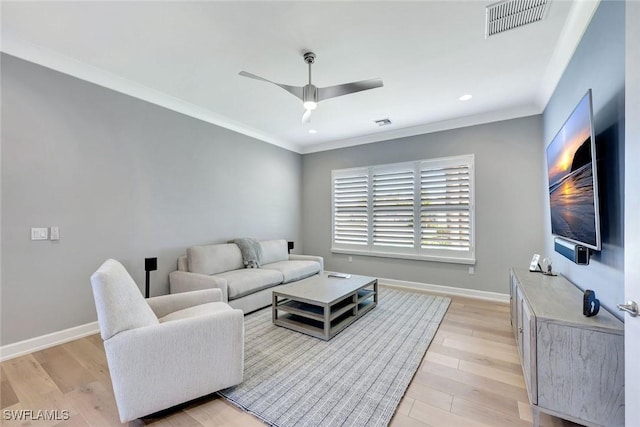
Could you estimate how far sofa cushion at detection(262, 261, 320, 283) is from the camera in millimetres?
4023

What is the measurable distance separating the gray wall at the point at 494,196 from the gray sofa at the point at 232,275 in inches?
82.1

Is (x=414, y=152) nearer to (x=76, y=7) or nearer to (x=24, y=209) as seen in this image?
(x=76, y=7)

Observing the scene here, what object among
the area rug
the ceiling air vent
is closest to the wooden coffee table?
the area rug

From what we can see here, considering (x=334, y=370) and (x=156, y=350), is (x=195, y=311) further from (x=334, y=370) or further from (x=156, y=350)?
(x=334, y=370)

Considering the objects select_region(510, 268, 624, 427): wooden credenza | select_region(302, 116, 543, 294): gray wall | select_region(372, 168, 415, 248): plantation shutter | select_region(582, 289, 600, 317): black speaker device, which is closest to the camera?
select_region(510, 268, 624, 427): wooden credenza

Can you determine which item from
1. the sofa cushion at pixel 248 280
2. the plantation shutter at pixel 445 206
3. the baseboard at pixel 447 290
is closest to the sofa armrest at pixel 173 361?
the sofa cushion at pixel 248 280

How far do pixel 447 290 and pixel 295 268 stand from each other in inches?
98.6

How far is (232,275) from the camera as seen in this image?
353 centimetres

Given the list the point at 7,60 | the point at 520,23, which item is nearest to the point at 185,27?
the point at 7,60

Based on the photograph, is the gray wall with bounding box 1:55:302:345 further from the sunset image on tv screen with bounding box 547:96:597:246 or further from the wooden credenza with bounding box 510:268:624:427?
the sunset image on tv screen with bounding box 547:96:597:246

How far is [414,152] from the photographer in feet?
15.4

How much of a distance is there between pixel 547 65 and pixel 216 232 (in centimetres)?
458

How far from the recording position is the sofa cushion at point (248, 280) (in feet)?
10.5

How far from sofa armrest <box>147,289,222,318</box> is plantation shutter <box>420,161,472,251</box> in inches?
137
